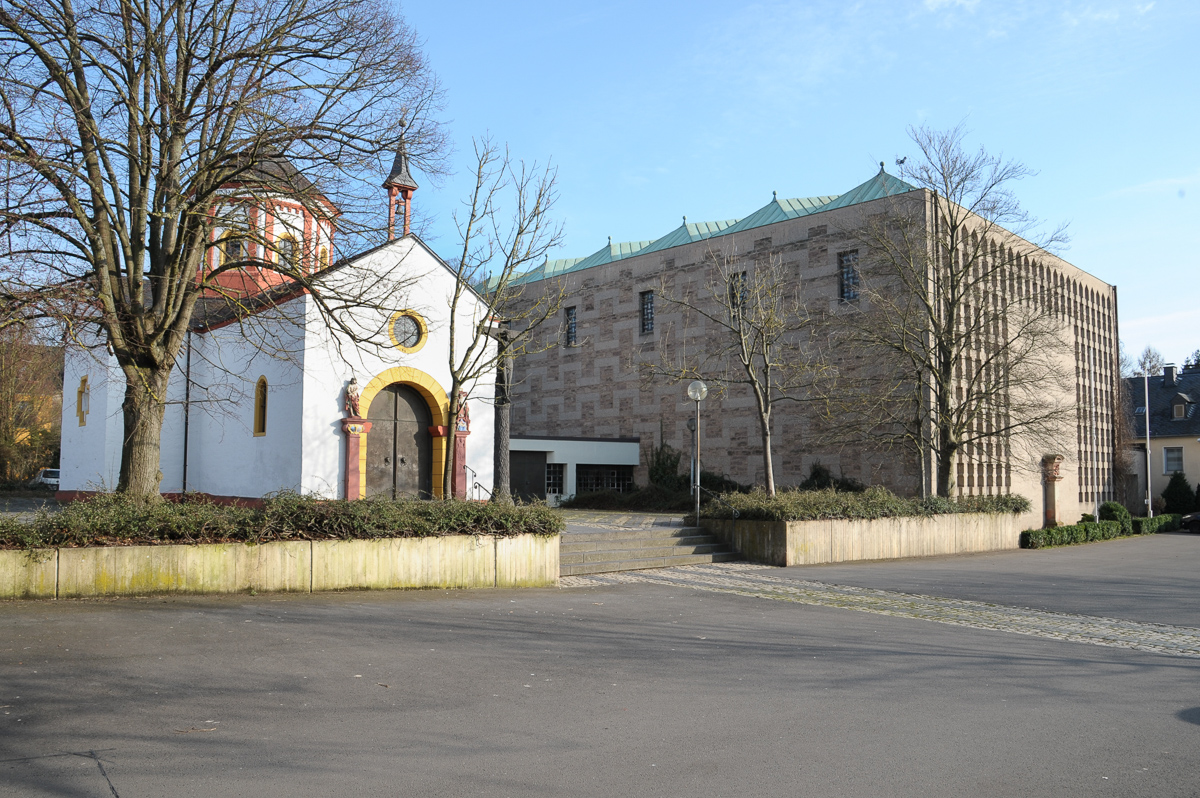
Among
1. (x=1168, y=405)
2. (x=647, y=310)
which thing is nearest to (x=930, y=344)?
(x=647, y=310)

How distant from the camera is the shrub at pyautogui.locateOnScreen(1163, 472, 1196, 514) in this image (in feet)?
148

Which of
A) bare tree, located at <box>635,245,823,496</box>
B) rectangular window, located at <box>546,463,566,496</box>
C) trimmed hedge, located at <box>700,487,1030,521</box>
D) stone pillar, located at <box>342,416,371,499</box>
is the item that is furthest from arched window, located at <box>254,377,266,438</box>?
rectangular window, located at <box>546,463,566,496</box>

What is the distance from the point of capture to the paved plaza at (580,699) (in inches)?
188

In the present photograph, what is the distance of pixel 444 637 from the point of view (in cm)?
871

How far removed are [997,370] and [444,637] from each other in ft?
73.6

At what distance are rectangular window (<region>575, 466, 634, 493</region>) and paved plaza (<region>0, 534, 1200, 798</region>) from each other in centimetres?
2599

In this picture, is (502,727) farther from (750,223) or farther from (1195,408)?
(1195,408)

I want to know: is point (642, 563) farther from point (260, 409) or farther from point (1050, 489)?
point (1050, 489)

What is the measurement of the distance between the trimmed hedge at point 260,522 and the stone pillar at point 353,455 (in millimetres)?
8003

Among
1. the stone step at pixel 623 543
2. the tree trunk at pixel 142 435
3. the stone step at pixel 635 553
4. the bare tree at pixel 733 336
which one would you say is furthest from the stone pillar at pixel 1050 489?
the tree trunk at pixel 142 435

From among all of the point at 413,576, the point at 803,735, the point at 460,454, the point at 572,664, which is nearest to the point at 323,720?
the point at 572,664

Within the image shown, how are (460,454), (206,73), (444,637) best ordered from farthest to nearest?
(460,454) → (206,73) → (444,637)

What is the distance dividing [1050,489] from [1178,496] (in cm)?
1405

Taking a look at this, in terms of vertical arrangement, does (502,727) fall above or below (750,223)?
below
